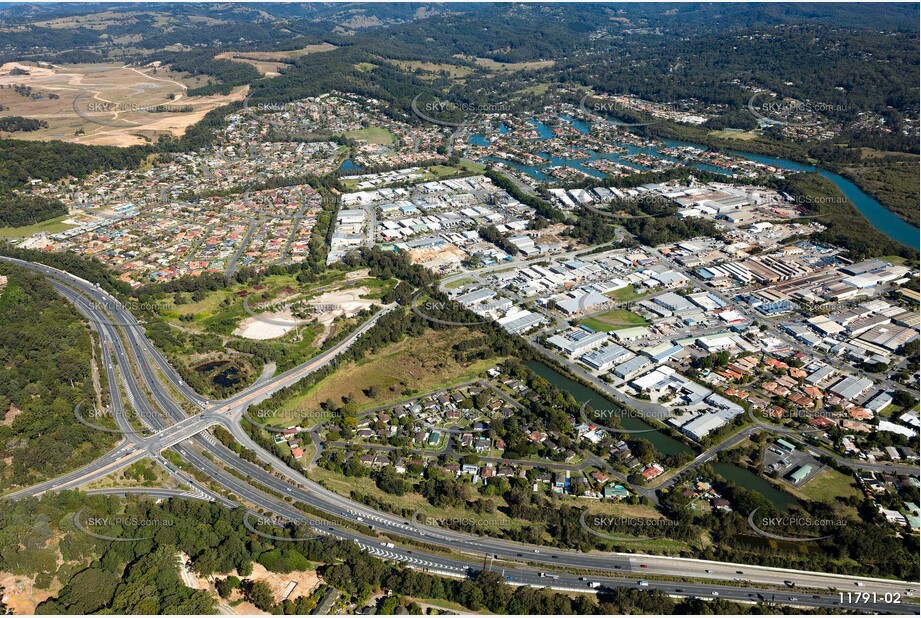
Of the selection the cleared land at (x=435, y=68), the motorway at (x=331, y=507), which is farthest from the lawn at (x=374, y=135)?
the motorway at (x=331, y=507)

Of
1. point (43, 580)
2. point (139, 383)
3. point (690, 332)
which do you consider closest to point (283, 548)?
point (43, 580)

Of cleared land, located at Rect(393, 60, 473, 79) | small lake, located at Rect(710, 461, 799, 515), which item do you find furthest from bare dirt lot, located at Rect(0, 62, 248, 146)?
small lake, located at Rect(710, 461, 799, 515)

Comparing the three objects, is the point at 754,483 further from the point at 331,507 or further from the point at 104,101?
the point at 104,101

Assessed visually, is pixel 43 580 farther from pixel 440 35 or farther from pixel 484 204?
pixel 440 35

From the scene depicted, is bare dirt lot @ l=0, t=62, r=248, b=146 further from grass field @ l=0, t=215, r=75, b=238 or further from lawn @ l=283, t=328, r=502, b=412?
lawn @ l=283, t=328, r=502, b=412

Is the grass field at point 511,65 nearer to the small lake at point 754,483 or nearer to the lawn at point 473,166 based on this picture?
the lawn at point 473,166
